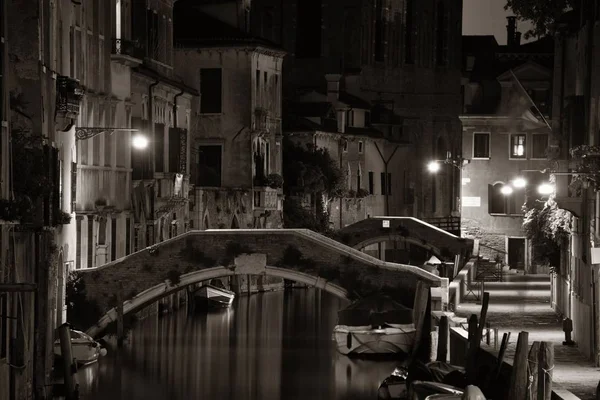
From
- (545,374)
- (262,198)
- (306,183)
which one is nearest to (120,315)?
(262,198)

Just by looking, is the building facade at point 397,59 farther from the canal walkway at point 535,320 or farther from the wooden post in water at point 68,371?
the wooden post in water at point 68,371

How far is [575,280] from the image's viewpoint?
34438 mm

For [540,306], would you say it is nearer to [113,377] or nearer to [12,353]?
[113,377]

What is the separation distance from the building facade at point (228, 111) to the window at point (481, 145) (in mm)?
11106

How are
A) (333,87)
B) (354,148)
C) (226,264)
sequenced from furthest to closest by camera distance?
(333,87)
(354,148)
(226,264)

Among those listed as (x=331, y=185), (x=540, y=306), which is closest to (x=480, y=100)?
(x=331, y=185)

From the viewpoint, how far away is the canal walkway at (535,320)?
25906mm

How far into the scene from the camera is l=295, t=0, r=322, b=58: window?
7744 cm

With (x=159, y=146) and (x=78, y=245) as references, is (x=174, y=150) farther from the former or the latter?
(x=78, y=245)

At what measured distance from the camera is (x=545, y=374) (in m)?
21.3

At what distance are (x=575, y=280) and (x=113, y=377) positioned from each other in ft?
30.1

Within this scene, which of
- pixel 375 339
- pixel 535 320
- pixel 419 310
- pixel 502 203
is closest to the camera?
pixel 535 320

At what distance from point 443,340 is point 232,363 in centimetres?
521

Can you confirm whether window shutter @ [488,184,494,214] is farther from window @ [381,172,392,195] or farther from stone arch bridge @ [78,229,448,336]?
stone arch bridge @ [78,229,448,336]
